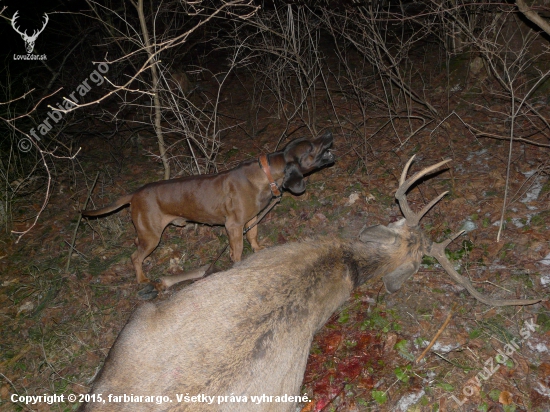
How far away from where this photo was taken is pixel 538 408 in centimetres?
351

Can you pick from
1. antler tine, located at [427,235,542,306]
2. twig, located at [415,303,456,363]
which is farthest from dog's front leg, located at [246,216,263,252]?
twig, located at [415,303,456,363]

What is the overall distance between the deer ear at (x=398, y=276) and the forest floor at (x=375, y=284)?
14 cm

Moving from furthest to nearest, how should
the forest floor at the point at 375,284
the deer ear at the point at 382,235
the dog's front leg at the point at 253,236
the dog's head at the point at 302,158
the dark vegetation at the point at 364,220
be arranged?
the dog's front leg at the point at 253,236 < the dog's head at the point at 302,158 < the deer ear at the point at 382,235 < the dark vegetation at the point at 364,220 < the forest floor at the point at 375,284

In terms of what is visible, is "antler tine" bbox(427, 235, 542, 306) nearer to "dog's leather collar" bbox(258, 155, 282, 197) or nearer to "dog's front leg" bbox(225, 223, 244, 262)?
"dog's leather collar" bbox(258, 155, 282, 197)

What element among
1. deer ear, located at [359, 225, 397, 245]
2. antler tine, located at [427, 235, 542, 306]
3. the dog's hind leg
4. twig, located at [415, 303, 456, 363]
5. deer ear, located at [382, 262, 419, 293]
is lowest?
twig, located at [415, 303, 456, 363]

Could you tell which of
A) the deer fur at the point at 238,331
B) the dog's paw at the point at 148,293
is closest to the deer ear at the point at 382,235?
the deer fur at the point at 238,331

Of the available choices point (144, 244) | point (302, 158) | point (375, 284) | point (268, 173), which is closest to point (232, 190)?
point (268, 173)

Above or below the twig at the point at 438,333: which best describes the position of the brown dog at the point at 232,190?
above

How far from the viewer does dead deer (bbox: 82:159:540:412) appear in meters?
3.49

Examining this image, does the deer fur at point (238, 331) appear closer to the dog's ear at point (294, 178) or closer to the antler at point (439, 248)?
the antler at point (439, 248)

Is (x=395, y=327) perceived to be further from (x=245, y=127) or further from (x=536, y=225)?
(x=245, y=127)

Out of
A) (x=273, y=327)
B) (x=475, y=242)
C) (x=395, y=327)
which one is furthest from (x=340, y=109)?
(x=273, y=327)

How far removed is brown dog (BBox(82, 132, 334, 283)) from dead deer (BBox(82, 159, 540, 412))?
3.29 ft

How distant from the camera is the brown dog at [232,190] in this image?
551 centimetres
